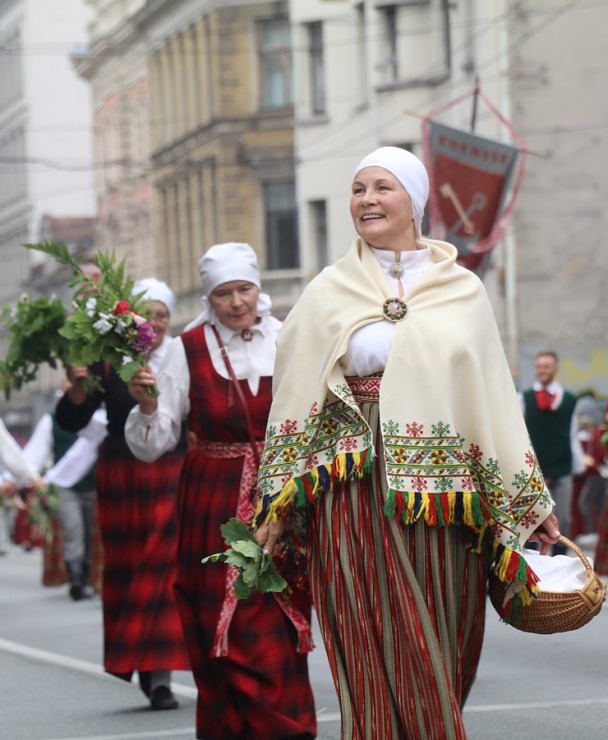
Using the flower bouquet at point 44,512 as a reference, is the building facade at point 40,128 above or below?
above

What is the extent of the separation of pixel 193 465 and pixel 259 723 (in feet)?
3.51

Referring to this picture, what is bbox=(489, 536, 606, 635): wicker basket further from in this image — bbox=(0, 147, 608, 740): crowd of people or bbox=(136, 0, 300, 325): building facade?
bbox=(136, 0, 300, 325): building facade

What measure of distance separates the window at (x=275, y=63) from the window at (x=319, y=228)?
24.2 ft

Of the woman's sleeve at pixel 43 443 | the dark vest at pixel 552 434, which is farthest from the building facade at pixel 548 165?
the woman's sleeve at pixel 43 443

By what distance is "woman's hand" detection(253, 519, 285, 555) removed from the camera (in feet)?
20.9

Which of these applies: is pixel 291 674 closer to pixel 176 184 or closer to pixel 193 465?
pixel 193 465

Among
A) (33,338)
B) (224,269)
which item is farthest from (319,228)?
(224,269)

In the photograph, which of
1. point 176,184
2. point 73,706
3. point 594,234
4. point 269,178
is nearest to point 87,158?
point 176,184

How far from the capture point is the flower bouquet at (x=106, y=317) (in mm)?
8438

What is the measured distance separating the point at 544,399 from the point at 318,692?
856 centimetres

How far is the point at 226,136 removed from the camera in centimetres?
5191

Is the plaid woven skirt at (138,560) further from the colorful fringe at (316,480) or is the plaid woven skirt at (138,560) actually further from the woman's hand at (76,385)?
the colorful fringe at (316,480)

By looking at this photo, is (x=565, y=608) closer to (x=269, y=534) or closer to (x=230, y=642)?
(x=269, y=534)

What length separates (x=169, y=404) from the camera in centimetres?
811
